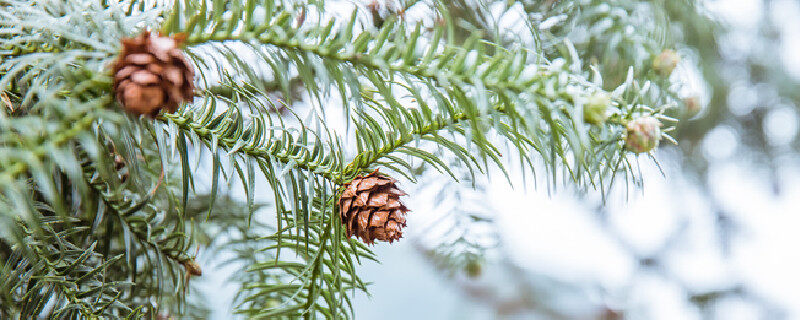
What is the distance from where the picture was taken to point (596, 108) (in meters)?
0.19

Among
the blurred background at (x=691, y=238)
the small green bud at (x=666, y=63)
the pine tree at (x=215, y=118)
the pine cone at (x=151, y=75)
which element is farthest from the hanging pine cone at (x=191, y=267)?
the blurred background at (x=691, y=238)

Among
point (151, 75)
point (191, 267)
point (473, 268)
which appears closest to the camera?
point (151, 75)

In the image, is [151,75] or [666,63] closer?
[151,75]

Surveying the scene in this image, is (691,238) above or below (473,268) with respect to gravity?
above

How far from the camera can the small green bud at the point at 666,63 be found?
35 cm

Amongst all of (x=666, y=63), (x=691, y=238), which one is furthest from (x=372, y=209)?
(x=691, y=238)

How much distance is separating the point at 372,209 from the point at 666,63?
0.79 feet

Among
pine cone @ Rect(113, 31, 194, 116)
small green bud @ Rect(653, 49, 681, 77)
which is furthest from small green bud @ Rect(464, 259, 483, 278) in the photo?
pine cone @ Rect(113, 31, 194, 116)

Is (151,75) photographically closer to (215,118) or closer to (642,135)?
(215,118)

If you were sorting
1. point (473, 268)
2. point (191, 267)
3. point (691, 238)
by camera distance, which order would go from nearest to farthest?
point (191, 267), point (473, 268), point (691, 238)

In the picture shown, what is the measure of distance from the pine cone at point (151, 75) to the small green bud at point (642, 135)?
149mm

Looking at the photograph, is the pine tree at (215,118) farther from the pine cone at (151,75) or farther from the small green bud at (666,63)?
the small green bud at (666,63)

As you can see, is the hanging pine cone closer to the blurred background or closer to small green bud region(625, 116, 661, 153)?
small green bud region(625, 116, 661, 153)

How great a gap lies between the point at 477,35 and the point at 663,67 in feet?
0.68
